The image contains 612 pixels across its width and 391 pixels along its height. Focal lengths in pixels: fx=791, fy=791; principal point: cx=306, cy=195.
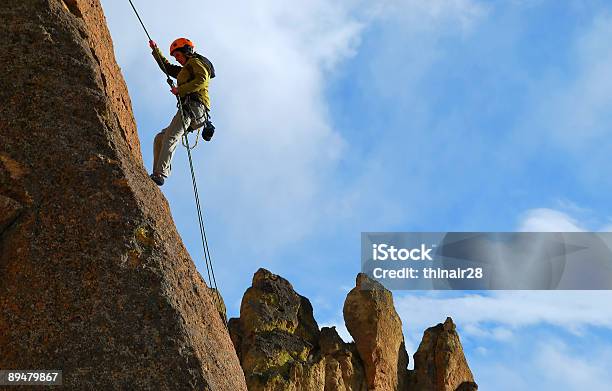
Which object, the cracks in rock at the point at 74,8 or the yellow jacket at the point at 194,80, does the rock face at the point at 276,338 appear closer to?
the yellow jacket at the point at 194,80

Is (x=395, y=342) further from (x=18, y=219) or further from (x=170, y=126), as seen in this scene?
(x=18, y=219)

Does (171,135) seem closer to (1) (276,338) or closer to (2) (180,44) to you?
(2) (180,44)

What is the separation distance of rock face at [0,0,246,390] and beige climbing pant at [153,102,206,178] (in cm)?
261

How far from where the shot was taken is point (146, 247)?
11305 millimetres

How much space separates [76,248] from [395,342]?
40150 mm

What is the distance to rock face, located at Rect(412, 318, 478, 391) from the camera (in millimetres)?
48812

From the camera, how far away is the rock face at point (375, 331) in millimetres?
46562

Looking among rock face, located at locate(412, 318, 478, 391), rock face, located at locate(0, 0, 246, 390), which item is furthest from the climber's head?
rock face, located at locate(412, 318, 478, 391)

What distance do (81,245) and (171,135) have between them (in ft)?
17.8

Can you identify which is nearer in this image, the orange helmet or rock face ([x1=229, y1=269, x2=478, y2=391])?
the orange helmet

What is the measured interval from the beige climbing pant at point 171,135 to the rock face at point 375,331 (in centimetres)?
3238

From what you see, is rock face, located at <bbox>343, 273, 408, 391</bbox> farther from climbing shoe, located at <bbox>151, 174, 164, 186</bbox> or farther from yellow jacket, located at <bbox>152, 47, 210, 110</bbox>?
climbing shoe, located at <bbox>151, 174, 164, 186</bbox>

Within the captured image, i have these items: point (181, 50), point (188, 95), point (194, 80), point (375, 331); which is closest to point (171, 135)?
point (188, 95)

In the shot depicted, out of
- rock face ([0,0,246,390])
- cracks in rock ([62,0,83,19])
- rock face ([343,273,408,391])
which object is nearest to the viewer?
rock face ([0,0,246,390])
